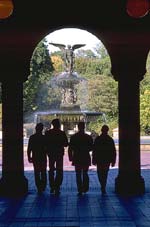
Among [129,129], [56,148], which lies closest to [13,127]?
[56,148]

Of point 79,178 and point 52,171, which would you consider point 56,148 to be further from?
point 79,178

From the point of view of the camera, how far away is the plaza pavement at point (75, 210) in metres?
7.95

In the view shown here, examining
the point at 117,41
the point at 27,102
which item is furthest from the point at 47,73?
the point at 117,41

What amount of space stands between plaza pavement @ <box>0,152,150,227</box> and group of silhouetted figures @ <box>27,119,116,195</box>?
31 centimetres

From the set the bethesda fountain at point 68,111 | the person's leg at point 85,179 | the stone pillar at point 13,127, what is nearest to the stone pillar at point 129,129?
the person's leg at point 85,179

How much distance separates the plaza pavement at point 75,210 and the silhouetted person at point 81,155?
26 cm

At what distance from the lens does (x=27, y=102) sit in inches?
1914

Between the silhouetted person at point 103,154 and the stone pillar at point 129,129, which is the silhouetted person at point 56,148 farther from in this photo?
the stone pillar at point 129,129

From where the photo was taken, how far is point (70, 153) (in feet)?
36.0

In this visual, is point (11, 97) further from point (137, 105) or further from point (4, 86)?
point (137, 105)

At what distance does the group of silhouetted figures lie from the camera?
10.8m

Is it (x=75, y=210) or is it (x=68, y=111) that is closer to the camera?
(x=75, y=210)

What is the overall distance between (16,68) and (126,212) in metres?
4.12

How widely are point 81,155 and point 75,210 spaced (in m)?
2.03
